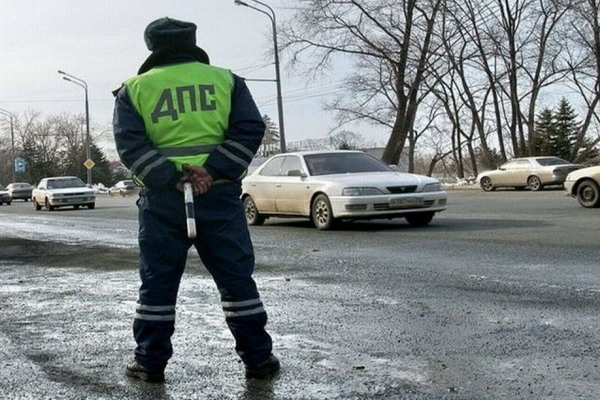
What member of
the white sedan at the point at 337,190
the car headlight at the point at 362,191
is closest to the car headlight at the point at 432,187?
the white sedan at the point at 337,190

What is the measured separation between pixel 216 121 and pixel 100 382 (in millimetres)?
1397

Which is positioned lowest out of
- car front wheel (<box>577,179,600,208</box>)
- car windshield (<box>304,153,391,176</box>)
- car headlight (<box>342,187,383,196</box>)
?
car front wheel (<box>577,179,600,208</box>)

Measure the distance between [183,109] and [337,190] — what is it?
30.5 ft

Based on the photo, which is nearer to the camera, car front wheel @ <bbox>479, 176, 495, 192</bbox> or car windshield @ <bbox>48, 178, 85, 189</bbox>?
car windshield @ <bbox>48, 178, 85, 189</bbox>

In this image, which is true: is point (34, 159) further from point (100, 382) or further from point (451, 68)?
point (100, 382)

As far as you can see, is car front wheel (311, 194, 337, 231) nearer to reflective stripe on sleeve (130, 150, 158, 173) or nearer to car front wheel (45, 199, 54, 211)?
reflective stripe on sleeve (130, 150, 158, 173)

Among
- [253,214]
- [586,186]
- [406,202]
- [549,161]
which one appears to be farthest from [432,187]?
[549,161]

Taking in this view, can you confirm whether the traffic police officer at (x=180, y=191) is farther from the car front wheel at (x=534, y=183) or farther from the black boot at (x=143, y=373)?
the car front wheel at (x=534, y=183)

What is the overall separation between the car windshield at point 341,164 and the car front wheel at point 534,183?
61.2 ft

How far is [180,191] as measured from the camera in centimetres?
400

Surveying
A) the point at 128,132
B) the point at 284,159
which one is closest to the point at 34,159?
the point at 284,159

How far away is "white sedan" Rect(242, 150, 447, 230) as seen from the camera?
1312 centimetres

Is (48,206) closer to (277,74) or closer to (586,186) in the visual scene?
(277,74)

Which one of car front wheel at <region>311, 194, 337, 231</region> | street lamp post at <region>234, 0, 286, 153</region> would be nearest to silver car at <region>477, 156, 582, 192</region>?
street lamp post at <region>234, 0, 286, 153</region>
